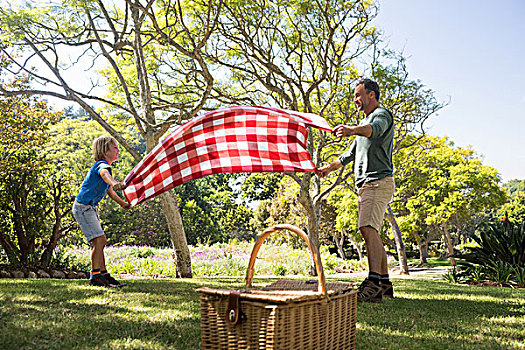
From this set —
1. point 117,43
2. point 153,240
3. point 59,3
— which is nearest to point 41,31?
point 59,3

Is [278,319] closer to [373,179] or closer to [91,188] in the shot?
[373,179]

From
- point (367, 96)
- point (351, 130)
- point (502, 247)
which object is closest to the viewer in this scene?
point (351, 130)

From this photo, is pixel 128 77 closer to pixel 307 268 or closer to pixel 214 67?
pixel 214 67

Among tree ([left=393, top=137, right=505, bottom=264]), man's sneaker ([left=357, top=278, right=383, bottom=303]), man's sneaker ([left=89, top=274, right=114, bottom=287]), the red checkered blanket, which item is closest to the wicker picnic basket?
the red checkered blanket

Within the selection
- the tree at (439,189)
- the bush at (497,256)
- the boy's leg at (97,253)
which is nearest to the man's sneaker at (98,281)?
the boy's leg at (97,253)

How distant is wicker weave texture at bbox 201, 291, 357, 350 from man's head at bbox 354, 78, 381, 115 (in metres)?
2.60

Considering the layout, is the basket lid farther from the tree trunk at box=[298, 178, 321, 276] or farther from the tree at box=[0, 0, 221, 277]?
the tree trunk at box=[298, 178, 321, 276]

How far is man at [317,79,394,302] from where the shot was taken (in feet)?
12.9

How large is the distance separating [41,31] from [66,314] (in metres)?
8.20

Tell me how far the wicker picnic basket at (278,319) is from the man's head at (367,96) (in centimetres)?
255

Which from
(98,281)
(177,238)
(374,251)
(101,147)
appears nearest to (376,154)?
(374,251)

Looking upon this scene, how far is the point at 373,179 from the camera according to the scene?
4133mm

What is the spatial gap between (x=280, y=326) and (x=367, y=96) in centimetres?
318

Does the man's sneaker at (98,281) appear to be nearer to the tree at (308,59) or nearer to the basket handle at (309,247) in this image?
the basket handle at (309,247)
